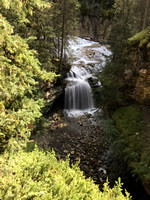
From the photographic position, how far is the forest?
353 cm

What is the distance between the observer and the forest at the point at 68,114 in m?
3.53

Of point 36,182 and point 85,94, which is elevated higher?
point 36,182

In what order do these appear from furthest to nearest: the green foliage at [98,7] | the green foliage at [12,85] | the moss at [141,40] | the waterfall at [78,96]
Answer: the green foliage at [98,7], the waterfall at [78,96], the moss at [141,40], the green foliage at [12,85]

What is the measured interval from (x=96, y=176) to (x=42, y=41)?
9771mm

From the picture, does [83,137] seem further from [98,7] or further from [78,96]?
[98,7]

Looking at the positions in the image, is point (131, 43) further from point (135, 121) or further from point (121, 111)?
point (135, 121)

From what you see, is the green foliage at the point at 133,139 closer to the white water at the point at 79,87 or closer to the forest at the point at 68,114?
the forest at the point at 68,114

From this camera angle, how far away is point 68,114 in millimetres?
15453

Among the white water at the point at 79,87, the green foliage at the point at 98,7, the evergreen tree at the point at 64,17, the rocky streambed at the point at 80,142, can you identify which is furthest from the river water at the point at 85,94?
the green foliage at the point at 98,7

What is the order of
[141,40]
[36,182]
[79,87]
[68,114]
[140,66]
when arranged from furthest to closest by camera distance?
[79,87] < [68,114] < [141,40] < [140,66] < [36,182]

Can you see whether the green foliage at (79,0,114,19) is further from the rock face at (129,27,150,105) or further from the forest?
the rock face at (129,27,150,105)

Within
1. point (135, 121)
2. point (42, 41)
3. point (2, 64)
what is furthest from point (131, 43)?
point (2, 64)

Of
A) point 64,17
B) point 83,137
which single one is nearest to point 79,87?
point 83,137

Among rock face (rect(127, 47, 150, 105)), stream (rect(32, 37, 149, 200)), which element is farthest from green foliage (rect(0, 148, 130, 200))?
rock face (rect(127, 47, 150, 105))
